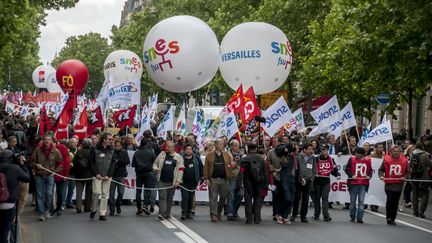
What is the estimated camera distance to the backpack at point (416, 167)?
20828 mm

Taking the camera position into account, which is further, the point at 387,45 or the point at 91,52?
the point at 91,52

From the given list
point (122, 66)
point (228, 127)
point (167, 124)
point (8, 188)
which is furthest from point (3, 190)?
point (122, 66)

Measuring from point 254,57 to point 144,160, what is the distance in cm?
480

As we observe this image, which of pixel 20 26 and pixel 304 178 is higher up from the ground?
pixel 20 26

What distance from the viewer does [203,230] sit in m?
16.7

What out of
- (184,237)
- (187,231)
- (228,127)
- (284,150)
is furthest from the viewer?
(228,127)

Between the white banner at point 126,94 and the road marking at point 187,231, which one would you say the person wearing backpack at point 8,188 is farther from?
the white banner at point 126,94

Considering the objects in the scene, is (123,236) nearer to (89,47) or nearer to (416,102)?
(416,102)

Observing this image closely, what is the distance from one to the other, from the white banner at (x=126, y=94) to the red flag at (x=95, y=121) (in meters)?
0.87

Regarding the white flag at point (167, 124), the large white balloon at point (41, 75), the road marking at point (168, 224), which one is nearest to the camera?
the road marking at point (168, 224)

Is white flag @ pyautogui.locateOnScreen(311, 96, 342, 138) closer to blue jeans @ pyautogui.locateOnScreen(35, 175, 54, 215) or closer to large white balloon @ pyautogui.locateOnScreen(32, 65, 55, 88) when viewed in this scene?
blue jeans @ pyautogui.locateOnScreen(35, 175, 54, 215)

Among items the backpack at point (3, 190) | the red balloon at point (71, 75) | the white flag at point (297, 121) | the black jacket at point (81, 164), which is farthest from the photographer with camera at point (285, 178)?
the red balloon at point (71, 75)

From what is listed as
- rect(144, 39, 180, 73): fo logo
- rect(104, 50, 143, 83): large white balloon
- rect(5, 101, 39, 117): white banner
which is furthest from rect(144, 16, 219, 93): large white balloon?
rect(5, 101, 39, 117): white banner

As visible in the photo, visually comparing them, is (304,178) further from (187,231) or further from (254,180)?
(187,231)
